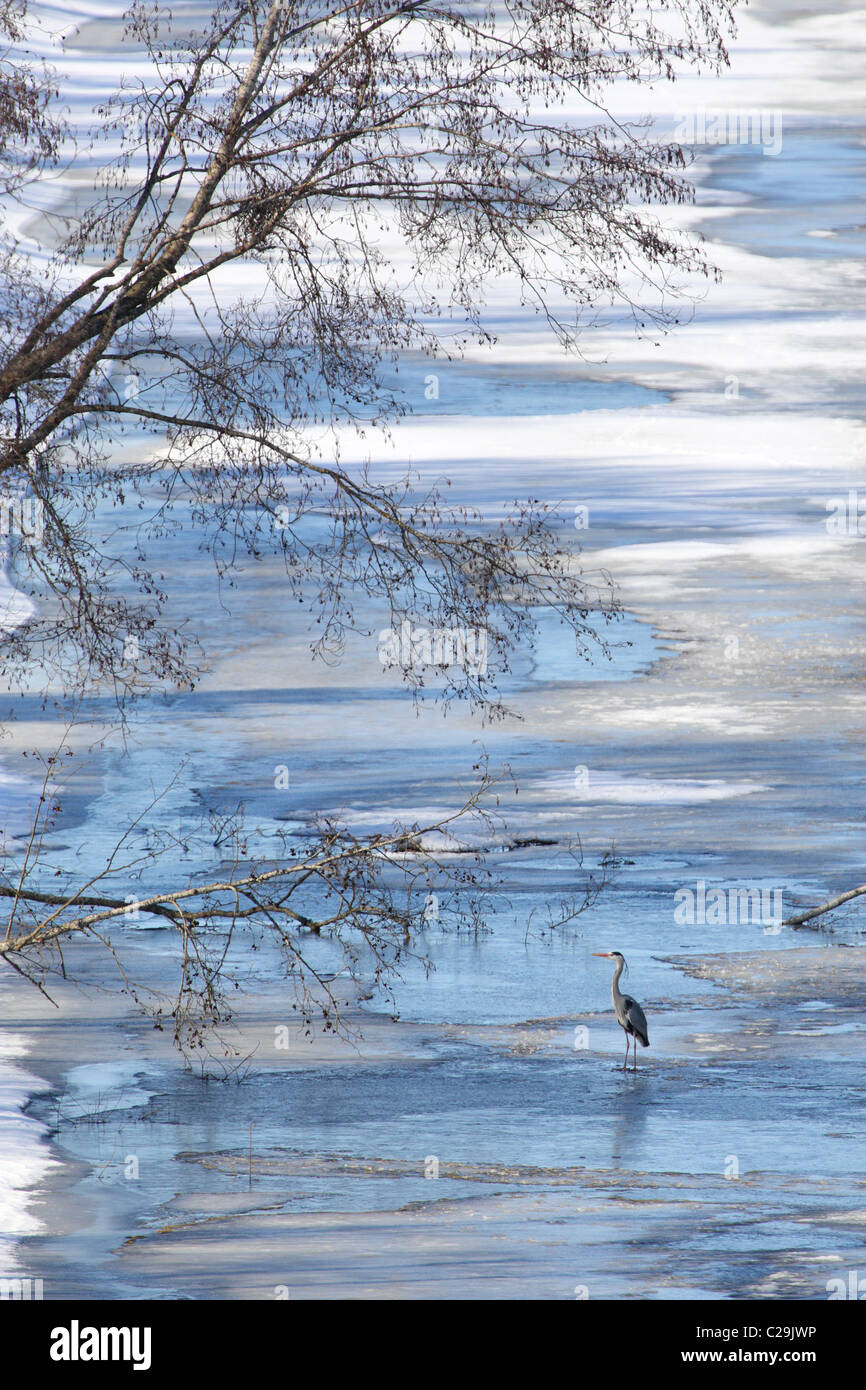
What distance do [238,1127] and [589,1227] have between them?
87.1 inches

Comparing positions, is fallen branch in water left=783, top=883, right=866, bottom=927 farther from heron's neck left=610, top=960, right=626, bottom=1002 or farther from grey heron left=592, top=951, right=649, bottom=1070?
grey heron left=592, top=951, right=649, bottom=1070

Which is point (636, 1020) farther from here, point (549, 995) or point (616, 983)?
point (549, 995)

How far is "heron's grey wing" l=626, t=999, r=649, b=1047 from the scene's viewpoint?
11195 millimetres

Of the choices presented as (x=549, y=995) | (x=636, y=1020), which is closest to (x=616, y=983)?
(x=636, y=1020)

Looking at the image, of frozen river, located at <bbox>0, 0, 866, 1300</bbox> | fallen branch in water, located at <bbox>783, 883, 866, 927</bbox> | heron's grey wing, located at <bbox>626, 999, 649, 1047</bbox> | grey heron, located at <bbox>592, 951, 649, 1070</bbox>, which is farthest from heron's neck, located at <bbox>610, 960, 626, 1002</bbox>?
fallen branch in water, located at <bbox>783, 883, 866, 927</bbox>

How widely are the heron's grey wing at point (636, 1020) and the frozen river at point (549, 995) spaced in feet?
0.66

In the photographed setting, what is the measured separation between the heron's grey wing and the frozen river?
200 millimetres

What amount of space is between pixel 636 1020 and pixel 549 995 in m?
1.69

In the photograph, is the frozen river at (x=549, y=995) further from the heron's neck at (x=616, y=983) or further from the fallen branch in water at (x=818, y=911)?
the heron's neck at (x=616, y=983)

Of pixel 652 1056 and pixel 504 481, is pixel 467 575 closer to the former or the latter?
pixel 652 1056

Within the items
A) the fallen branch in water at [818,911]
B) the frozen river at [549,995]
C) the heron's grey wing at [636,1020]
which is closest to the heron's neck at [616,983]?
the heron's grey wing at [636,1020]

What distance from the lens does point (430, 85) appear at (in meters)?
10.3

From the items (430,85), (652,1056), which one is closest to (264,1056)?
(652,1056)

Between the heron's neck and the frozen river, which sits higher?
the heron's neck
